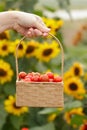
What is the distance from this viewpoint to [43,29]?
6.48 feet

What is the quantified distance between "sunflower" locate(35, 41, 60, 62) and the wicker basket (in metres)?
1.49

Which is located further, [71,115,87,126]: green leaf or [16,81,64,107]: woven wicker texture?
[71,115,87,126]: green leaf

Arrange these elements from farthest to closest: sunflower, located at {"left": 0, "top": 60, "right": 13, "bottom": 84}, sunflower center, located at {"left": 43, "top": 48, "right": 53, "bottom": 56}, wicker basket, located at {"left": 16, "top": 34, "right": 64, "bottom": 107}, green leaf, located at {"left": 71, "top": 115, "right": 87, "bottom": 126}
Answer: sunflower center, located at {"left": 43, "top": 48, "right": 53, "bottom": 56}, sunflower, located at {"left": 0, "top": 60, "right": 13, "bottom": 84}, green leaf, located at {"left": 71, "top": 115, "right": 87, "bottom": 126}, wicker basket, located at {"left": 16, "top": 34, "right": 64, "bottom": 107}

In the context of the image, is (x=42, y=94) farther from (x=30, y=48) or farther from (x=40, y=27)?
(x=30, y=48)

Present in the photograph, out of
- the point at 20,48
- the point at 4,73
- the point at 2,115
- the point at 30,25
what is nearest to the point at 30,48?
the point at 20,48

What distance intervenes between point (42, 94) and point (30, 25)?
0.24m

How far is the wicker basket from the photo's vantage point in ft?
6.45

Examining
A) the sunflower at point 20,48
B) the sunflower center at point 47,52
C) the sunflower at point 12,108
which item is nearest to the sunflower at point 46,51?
the sunflower center at point 47,52

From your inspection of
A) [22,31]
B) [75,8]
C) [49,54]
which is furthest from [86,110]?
[75,8]

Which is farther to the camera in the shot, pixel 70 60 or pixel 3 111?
pixel 70 60

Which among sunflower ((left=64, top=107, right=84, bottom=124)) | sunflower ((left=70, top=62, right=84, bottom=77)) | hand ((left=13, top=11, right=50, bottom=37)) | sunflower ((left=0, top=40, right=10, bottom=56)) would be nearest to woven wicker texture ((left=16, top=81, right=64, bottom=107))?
hand ((left=13, top=11, right=50, bottom=37))

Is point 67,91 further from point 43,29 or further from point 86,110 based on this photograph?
point 43,29

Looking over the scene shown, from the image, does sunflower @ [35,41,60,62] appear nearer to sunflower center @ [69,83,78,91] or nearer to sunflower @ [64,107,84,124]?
sunflower center @ [69,83,78,91]

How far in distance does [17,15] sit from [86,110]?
152 cm
